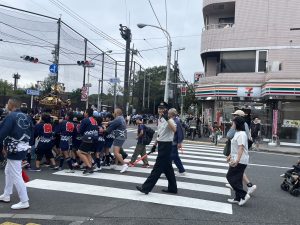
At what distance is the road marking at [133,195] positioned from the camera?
6824 millimetres

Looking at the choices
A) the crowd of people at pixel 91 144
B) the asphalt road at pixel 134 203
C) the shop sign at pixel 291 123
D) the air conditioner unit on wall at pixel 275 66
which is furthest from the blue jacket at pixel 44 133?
the air conditioner unit on wall at pixel 275 66

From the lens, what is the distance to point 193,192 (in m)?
7.98

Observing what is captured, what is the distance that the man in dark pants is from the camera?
7.30 metres

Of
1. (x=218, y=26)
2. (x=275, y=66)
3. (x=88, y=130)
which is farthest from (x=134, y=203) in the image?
(x=218, y=26)

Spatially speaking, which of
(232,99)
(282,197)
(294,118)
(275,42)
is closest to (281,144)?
(294,118)

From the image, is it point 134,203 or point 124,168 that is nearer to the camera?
point 134,203

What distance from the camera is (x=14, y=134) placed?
6.30 m

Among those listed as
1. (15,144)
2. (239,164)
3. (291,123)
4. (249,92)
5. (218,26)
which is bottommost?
(239,164)

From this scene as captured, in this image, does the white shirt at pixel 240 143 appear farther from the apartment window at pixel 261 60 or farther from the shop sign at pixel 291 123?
the apartment window at pixel 261 60

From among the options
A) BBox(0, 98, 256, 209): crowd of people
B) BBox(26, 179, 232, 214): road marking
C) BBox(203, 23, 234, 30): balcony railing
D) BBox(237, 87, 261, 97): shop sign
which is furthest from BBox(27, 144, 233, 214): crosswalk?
BBox(203, 23, 234, 30): balcony railing

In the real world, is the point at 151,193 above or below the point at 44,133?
below

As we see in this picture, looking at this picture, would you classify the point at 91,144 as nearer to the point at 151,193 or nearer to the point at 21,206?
the point at 151,193

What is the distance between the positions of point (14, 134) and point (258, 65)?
2279cm

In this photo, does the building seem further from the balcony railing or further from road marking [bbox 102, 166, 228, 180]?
road marking [bbox 102, 166, 228, 180]
